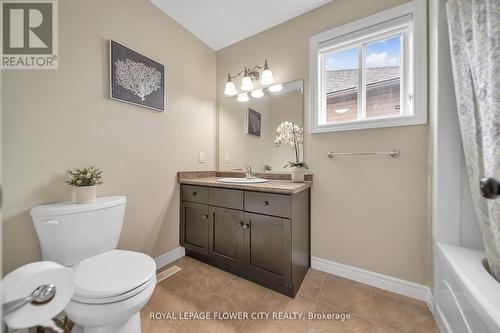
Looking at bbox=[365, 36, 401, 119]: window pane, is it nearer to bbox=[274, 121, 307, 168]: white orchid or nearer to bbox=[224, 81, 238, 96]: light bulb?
bbox=[274, 121, 307, 168]: white orchid

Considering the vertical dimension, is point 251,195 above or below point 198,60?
below

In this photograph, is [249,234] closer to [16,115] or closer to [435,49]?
[16,115]

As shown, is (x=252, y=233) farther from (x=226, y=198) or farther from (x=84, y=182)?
(x=84, y=182)

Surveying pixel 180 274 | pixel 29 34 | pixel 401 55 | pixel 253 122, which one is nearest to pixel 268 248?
pixel 180 274

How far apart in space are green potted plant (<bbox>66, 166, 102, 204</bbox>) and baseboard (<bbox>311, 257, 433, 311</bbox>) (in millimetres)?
1840

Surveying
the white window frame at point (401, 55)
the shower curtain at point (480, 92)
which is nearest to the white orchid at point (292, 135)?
the white window frame at point (401, 55)

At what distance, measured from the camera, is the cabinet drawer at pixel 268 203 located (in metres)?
1.48

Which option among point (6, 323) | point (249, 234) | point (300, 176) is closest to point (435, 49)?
point (300, 176)

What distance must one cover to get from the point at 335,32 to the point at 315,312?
7.25ft

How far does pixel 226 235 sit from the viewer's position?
1.77m

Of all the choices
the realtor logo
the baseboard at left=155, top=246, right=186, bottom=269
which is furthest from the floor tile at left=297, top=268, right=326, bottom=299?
the realtor logo

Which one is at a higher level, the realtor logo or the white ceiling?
the white ceiling

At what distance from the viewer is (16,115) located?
1.15 meters

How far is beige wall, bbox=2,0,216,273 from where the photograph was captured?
3.83ft
